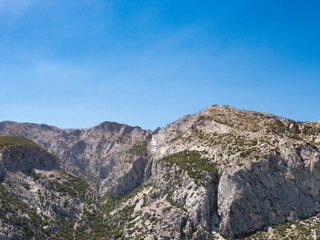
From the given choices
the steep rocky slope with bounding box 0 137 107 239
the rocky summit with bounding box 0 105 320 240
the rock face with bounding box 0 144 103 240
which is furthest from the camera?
the rocky summit with bounding box 0 105 320 240

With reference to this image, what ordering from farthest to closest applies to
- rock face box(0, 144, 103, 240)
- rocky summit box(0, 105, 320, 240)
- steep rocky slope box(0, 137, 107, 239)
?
rocky summit box(0, 105, 320, 240) < steep rocky slope box(0, 137, 107, 239) < rock face box(0, 144, 103, 240)

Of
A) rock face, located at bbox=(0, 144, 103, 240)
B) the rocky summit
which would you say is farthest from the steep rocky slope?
the rocky summit

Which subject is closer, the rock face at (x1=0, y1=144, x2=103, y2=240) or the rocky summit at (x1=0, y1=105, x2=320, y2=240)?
the rock face at (x1=0, y1=144, x2=103, y2=240)

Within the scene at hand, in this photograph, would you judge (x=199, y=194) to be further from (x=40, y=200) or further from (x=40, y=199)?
(x=40, y=199)

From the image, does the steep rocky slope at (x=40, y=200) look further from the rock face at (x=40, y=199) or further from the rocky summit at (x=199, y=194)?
the rocky summit at (x=199, y=194)

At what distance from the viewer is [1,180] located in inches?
4434

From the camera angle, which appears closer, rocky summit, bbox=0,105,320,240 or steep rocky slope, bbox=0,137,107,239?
steep rocky slope, bbox=0,137,107,239

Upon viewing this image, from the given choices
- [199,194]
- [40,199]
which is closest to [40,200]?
[40,199]

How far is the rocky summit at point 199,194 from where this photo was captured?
94.8 metres

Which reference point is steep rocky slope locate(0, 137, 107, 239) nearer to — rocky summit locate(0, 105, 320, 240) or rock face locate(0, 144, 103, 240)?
rock face locate(0, 144, 103, 240)

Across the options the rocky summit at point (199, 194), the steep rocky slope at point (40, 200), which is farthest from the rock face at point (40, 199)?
the rocky summit at point (199, 194)

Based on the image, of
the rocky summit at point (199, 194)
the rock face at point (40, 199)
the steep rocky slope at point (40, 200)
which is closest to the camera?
the rock face at point (40, 199)

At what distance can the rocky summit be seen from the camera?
3730 inches

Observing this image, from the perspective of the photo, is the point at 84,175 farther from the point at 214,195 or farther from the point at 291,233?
the point at 291,233
